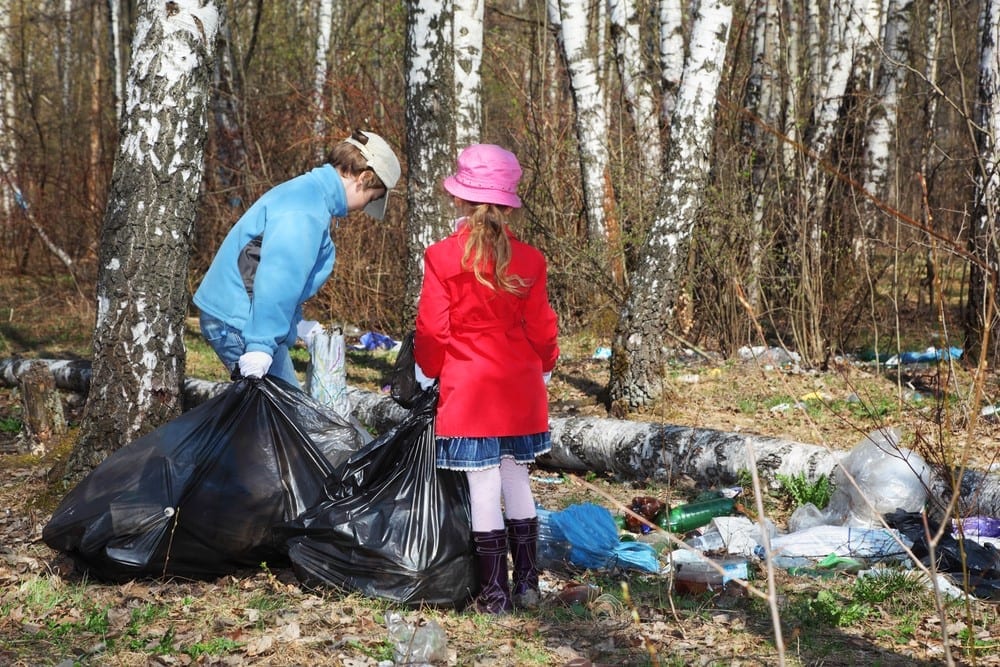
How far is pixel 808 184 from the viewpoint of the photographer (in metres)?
8.08

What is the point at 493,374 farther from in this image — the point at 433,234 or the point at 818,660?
the point at 433,234

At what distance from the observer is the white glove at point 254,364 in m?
3.94

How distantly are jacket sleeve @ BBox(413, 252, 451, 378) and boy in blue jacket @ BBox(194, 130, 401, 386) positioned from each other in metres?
0.69

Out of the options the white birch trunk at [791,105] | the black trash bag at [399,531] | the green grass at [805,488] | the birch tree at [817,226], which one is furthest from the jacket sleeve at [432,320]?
the birch tree at [817,226]

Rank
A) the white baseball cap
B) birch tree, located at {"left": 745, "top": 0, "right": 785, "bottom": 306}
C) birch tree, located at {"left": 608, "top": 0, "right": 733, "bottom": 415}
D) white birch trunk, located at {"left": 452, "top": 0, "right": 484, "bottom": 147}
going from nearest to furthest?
1. the white baseball cap
2. birch tree, located at {"left": 608, "top": 0, "right": 733, "bottom": 415}
3. white birch trunk, located at {"left": 452, "top": 0, "right": 484, "bottom": 147}
4. birch tree, located at {"left": 745, "top": 0, "right": 785, "bottom": 306}

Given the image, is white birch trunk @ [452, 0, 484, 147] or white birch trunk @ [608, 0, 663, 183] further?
white birch trunk @ [608, 0, 663, 183]

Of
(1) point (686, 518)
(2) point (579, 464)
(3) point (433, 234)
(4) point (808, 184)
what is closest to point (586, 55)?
(4) point (808, 184)

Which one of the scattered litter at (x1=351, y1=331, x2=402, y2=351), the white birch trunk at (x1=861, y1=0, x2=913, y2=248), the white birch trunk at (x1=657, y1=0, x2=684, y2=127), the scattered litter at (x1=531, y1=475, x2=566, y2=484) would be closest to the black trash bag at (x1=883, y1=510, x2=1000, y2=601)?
the scattered litter at (x1=531, y1=475, x2=566, y2=484)

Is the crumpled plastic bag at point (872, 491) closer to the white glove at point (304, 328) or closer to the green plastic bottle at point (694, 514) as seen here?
the green plastic bottle at point (694, 514)

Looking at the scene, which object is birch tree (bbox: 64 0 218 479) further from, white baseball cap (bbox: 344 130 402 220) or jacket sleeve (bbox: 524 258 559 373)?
jacket sleeve (bbox: 524 258 559 373)

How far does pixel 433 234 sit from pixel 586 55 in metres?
4.50

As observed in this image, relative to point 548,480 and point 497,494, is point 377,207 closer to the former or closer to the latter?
point 497,494

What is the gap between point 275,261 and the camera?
3965mm

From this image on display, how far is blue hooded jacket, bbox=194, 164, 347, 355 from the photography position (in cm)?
397
